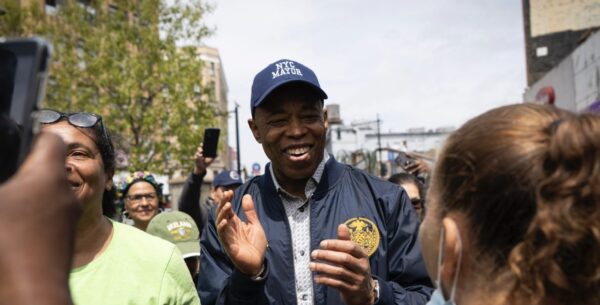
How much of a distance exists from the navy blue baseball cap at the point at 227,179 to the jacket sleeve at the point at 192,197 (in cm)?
128

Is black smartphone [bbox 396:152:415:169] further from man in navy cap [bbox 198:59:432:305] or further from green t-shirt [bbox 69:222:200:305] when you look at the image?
green t-shirt [bbox 69:222:200:305]

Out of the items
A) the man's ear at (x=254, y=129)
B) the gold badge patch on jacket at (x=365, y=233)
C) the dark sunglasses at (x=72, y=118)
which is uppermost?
the dark sunglasses at (x=72, y=118)

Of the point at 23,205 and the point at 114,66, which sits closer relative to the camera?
the point at 23,205

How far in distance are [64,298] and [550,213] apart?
89 centimetres

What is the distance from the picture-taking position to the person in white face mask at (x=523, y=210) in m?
1.22

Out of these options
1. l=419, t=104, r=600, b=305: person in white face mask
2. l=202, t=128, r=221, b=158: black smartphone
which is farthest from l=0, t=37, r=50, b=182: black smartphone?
l=202, t=128, r=221, b=158: black smartphone

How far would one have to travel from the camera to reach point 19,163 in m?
0.85

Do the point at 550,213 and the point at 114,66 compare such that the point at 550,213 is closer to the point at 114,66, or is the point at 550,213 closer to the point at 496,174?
the point at 496,174

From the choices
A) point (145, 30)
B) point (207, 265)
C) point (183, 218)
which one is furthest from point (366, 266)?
point (145, 30)

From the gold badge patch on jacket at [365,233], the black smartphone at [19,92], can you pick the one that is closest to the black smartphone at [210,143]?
the gold badge patch on jacket at [365,233]

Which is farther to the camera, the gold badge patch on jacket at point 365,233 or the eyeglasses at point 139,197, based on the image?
the eyeglasses at point 139,197

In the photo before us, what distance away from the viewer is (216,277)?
2.64 m

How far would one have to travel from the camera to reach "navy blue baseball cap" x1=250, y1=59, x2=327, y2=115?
2717 millimetres

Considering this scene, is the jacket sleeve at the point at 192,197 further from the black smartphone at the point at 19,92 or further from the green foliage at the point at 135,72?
the green foliage at the point at 135,72
